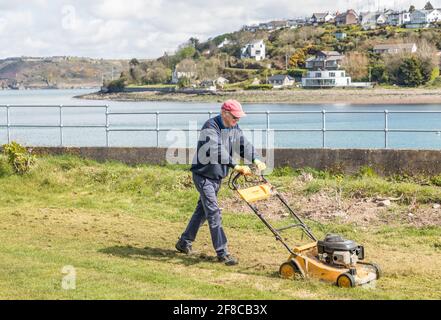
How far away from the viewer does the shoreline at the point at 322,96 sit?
9394 centimetres

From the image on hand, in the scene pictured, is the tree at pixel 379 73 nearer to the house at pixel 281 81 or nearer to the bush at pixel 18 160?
the house at pixel 281 81

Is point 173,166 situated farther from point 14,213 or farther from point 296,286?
point 296,286

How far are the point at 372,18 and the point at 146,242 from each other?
633ft

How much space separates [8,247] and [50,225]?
74.0 inches

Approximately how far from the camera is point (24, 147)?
1730 centimetres

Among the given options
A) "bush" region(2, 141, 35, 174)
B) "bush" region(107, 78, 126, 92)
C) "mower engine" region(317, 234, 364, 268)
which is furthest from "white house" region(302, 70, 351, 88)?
"mower engine" region(317, 234, 364, 268)

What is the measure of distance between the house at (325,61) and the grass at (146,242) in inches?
4626

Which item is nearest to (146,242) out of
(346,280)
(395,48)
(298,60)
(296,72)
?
(346,280)

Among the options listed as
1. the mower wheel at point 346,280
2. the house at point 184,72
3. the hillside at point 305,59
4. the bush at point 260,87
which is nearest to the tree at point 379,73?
the hillside at point 305,59

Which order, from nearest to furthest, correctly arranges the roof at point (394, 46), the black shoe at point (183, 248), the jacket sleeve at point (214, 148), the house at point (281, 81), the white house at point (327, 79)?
the jacket sleeve at point (214, 148) < the black shoe at point (183, 248) < the white house at point (327, 79) < the house at point (281, 81) < the roof at point (394, 46)

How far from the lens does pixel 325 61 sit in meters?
134

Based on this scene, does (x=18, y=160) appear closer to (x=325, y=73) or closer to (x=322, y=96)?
(x=322, y=96)
